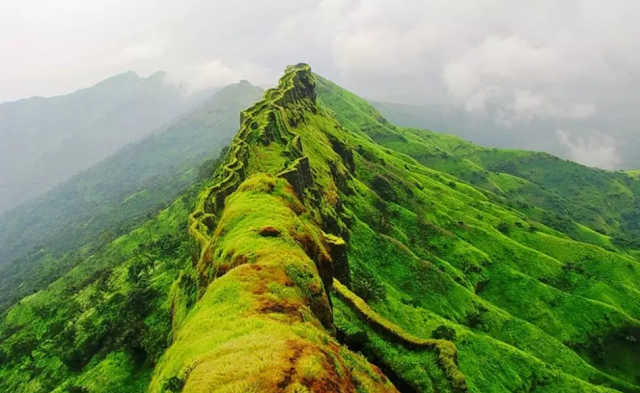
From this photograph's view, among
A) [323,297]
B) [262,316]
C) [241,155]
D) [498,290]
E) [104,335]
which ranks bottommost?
[498,290]

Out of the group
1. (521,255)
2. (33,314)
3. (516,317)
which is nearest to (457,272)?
(516,317)

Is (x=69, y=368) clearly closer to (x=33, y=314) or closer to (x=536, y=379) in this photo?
(x=33, y=314)

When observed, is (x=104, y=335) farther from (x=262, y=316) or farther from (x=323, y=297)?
(x=262, y=316)

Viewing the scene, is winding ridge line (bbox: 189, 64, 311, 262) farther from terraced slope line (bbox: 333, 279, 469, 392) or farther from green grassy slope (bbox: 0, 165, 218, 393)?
terraced slope line (bbox: 333, 279, 469, 392)

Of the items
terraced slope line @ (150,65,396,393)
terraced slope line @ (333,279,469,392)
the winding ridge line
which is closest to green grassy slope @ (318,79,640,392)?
the winding ridge line

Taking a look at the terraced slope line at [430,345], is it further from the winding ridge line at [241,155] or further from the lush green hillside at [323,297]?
the winding ridge line at [241,155]

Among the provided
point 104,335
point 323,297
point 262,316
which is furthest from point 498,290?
point 262,316
